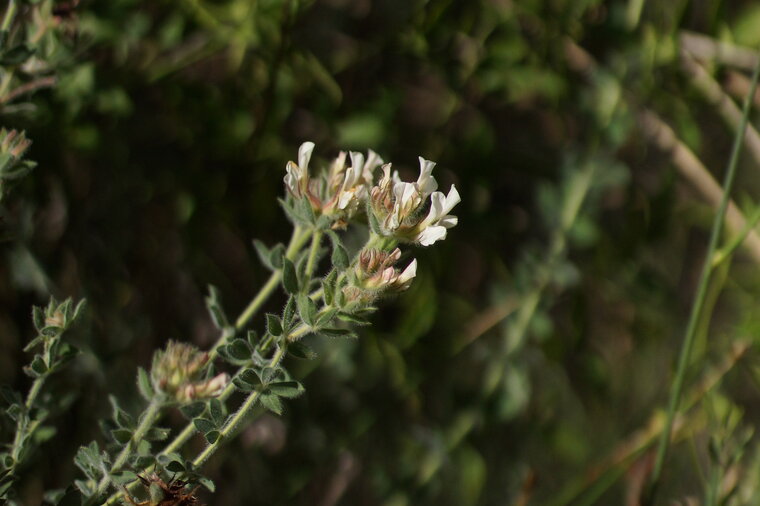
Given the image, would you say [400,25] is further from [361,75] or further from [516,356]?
[516,356]

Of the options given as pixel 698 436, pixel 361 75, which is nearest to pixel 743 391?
pixel 698 436

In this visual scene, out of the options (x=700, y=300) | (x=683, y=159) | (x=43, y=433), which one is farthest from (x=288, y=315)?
(x=683, y=159)

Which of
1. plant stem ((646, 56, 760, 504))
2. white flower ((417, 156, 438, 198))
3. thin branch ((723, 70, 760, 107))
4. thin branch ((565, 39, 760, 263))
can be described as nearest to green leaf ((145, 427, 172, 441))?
white flower ((417, 156, 438, 198))

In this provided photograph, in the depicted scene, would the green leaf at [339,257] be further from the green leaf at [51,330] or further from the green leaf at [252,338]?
the green leaf at [51,330]

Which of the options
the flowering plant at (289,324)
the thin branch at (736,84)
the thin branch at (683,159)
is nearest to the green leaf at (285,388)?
the flowering plant at (289,324)

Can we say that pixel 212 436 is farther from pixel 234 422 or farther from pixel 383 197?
pixel 383 197

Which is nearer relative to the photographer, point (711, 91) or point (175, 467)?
point (175, 467)

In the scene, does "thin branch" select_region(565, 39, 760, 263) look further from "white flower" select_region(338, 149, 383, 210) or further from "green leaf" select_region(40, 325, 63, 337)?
"green leaf" select_region(40, 325, 63, 337)
